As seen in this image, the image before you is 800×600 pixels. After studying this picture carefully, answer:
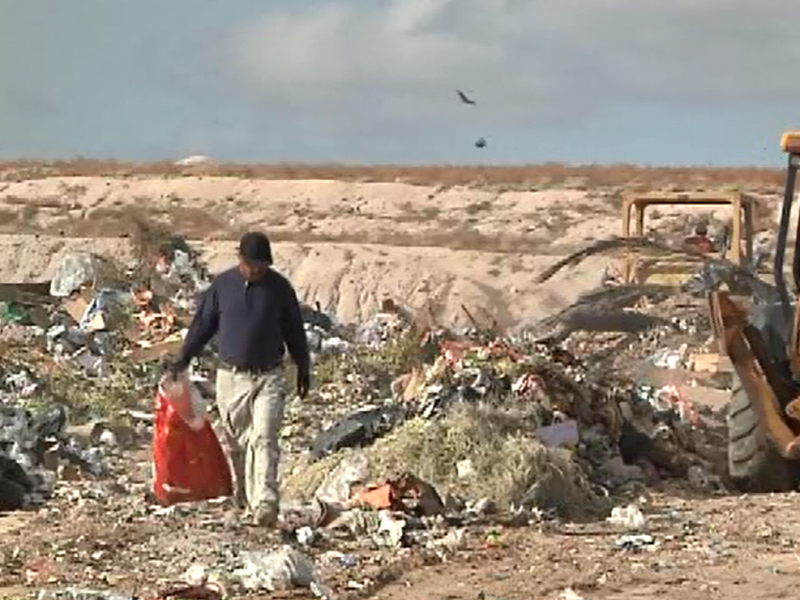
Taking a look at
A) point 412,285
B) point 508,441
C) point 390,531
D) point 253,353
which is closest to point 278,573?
point 390,531

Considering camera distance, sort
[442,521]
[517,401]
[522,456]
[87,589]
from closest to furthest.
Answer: [87,589]
[442,521]
[522,456]
[517,401]

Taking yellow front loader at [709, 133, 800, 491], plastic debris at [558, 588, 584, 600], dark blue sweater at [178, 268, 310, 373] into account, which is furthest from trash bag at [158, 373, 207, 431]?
yellow front loader at [709, 133, 800, 491]

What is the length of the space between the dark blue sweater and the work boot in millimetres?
689

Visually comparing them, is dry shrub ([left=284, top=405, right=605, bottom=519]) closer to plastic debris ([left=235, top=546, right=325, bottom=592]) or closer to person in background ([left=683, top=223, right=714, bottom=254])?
plastic debris ([left=235, top=546, right=325, bottom=592])

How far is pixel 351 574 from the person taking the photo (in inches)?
296

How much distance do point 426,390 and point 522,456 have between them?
175cm

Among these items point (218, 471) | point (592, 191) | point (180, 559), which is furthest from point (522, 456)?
point (592, 191)

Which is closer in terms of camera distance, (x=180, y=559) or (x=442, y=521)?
(x=180, y=559)

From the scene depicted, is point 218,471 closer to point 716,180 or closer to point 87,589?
point 87,589

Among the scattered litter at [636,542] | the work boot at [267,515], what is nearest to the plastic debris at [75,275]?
the work boot at [267,515]

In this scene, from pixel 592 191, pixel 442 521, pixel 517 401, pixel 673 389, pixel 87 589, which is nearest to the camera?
pixel 87 589

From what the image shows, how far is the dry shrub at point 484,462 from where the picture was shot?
929 centimetres

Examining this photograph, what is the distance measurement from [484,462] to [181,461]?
1.63 m

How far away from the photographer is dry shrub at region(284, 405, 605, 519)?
366 inches
